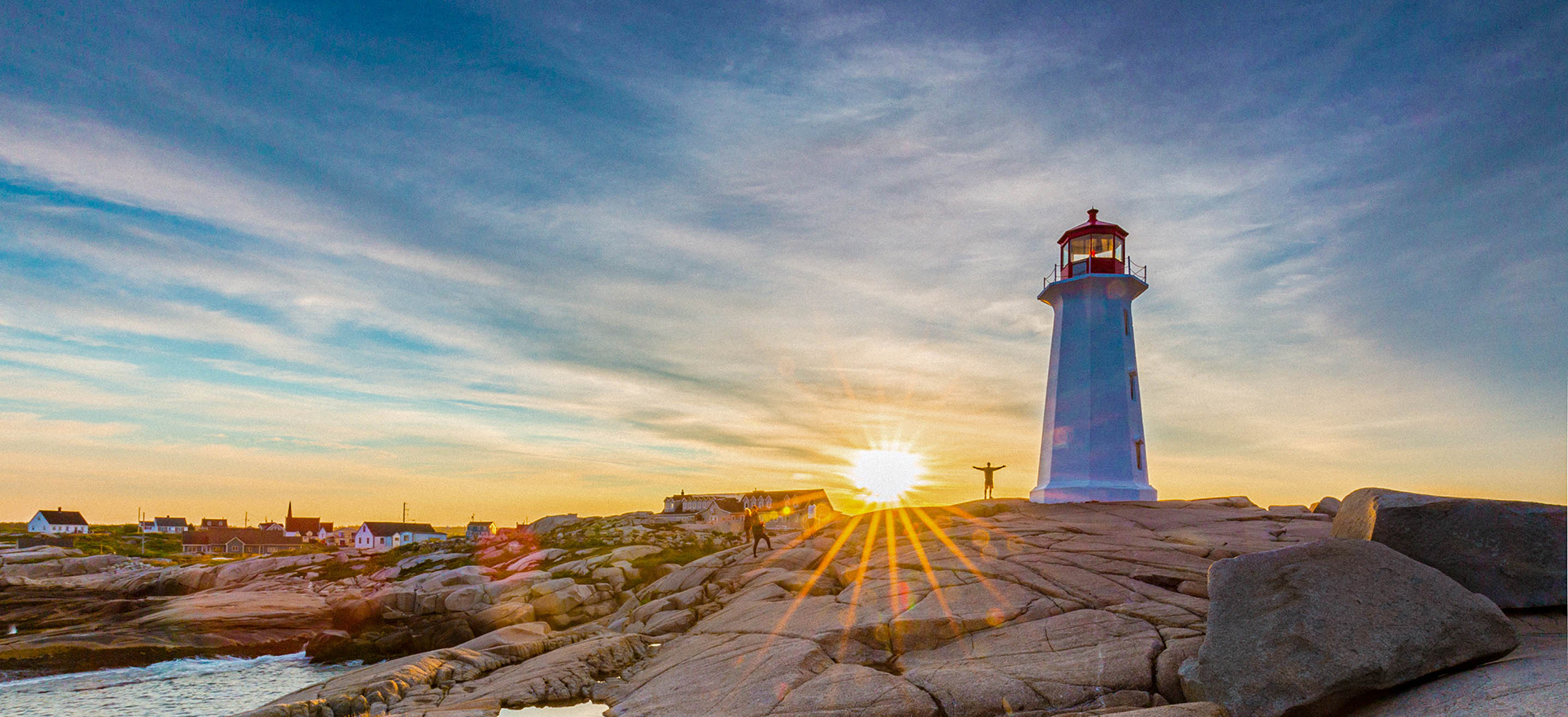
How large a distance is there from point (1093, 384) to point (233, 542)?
12311cm

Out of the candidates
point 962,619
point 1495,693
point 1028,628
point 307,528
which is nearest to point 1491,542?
point 1495,693

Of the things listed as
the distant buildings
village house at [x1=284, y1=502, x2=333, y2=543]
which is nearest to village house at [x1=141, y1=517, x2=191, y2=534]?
village house at [x1=284, y1=502, x2=333, y2=543]

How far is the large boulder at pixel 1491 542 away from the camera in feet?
35.9

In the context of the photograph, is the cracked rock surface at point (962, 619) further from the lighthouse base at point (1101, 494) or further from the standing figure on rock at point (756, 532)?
the standing figure on rock at point (756, 532)

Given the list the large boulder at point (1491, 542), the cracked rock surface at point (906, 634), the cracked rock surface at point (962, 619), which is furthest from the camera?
the cracked rock surface at point (906, 634)

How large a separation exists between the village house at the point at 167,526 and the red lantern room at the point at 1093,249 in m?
167

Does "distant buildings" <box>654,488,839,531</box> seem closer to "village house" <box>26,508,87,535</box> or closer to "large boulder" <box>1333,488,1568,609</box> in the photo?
"large boulder" <box>1333,488,1568,609</box>

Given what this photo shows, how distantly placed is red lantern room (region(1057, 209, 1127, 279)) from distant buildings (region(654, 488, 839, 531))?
2207 inches

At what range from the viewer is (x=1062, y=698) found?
420 inches

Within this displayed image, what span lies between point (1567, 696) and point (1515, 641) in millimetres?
2698

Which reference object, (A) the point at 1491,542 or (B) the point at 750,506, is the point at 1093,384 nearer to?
(A) the point at 1491,542

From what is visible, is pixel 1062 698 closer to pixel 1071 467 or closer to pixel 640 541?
pixel 1071 467

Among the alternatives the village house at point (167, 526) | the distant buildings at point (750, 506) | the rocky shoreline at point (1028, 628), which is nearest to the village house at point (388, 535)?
the distant buildings at point (750, 506)

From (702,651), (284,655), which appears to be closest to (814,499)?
(284,655)
